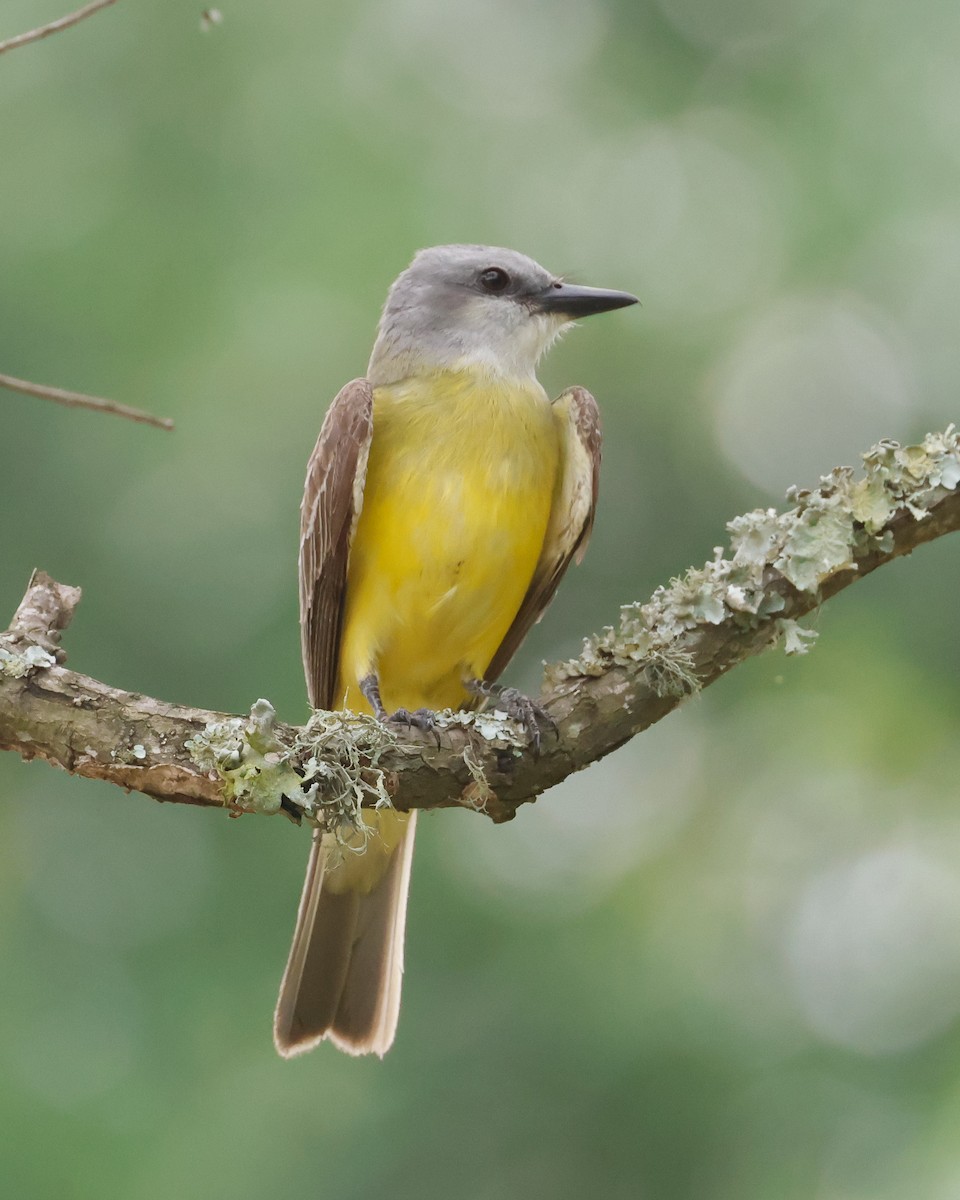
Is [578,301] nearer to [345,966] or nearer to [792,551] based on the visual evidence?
[792,551]

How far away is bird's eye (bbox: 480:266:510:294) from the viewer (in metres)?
5.18

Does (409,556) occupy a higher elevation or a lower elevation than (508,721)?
higher

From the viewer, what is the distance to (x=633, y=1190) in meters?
5.21

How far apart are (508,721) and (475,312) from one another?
2.00 meters

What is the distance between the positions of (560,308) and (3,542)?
2.39m

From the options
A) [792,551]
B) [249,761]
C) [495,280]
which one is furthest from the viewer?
[495,280]

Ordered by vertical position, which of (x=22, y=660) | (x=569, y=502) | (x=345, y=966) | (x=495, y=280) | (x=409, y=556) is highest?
(x=495, y=280)

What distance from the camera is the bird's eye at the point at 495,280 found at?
5184mm

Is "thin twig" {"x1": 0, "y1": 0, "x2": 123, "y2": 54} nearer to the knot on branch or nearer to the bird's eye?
the knot on branch

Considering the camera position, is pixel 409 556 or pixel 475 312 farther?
pixel 475 312

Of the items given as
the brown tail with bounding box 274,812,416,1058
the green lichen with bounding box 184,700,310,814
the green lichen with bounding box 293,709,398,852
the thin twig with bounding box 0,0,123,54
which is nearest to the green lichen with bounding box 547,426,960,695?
the green lichen with bounding box 293,709,398,852

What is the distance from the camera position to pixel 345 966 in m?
4.62

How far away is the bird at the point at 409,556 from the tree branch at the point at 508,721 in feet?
2.80

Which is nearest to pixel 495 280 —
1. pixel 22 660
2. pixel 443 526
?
pixel 443 526
